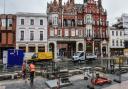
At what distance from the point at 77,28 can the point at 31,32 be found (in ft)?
43.6

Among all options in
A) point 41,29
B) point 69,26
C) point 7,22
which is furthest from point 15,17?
point 69,26

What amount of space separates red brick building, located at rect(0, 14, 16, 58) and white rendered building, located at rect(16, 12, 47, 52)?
0.99 meters

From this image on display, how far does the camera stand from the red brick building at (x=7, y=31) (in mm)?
62156

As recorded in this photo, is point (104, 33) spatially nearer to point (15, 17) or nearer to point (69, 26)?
point (69, 26)

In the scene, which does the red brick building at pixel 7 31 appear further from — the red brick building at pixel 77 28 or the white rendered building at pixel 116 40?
the white rendered building at pixel 116 40

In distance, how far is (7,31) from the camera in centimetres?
6266

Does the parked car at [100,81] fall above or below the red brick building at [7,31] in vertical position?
below

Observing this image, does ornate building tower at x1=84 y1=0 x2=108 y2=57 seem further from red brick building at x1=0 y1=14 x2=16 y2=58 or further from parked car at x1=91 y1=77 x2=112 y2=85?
parked car at x1=91 y1=77 x2=112 y2=85

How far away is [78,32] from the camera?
235 ft

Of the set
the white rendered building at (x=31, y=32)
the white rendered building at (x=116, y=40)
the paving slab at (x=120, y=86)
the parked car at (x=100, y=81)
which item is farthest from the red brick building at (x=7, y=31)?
the paving slab at (x=120, y=86)

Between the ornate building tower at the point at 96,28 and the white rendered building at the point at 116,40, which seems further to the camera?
the white rendered building at the point at 116,40

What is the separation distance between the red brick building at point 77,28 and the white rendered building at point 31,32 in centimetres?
236

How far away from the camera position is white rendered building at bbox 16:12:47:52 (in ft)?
211

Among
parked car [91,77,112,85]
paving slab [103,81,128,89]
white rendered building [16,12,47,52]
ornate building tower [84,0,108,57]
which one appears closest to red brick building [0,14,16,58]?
white rendered building [16,12,47,52]
